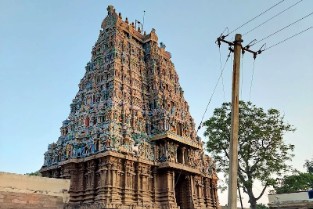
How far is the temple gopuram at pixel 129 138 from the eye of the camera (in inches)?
Result: 831

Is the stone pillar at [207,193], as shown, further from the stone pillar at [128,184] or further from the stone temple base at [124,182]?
the stone pillar at [128,184]

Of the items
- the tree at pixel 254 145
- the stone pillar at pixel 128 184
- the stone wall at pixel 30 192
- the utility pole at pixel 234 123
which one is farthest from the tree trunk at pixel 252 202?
the utility pole at pixel 234 123

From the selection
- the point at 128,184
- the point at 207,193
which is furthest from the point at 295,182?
the point at 128,184

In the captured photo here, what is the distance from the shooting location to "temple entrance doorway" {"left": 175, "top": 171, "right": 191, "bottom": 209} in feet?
82.2

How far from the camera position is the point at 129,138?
22.7m

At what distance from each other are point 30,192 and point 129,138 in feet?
26.2

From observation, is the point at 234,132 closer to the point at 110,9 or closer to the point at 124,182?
the point at 124,182

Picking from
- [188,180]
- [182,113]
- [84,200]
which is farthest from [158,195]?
[182,113]

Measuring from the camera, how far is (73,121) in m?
25.6

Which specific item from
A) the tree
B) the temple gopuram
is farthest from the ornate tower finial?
the tree

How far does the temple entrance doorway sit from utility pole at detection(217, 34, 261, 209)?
1540 cm

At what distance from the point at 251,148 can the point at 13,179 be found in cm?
2051

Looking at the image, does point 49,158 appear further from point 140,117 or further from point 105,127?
point 140,117

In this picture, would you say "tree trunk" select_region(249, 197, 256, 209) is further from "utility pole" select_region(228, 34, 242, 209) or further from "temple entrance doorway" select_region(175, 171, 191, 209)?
"utility pole" select_region(228, 34, 242, 209)
